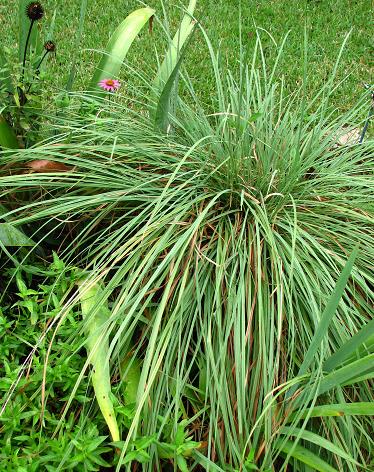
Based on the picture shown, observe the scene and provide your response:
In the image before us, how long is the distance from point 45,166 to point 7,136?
0.57 feet

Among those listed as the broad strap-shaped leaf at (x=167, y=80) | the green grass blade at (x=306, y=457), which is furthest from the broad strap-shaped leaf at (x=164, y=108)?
the green grass blade at (x=306, y=457)

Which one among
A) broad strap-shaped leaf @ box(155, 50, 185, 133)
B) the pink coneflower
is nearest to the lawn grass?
the pink coneflower

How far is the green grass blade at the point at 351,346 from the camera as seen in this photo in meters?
1.16

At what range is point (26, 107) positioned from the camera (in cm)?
184

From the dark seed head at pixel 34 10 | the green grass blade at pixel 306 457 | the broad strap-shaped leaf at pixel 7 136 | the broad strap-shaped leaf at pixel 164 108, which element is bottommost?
the green grass blade at pixel 306 457

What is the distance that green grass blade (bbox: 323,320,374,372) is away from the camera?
1158 mm

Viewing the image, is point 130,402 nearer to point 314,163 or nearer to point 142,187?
point 142,187

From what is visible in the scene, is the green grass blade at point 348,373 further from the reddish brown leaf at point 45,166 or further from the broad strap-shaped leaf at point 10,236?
the reddish brown leaf at point 45,166

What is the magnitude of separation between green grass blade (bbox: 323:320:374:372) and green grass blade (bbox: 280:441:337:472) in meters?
0.19

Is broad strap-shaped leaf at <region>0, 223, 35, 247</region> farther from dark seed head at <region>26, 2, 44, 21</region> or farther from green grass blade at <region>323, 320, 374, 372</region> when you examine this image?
green grass blade at <region>323, 320, 374, 372</region>

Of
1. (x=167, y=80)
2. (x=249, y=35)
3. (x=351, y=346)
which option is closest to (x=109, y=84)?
(x=167, y=80)

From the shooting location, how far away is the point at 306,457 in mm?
1319

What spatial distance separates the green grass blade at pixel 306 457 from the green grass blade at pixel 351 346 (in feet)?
0.61

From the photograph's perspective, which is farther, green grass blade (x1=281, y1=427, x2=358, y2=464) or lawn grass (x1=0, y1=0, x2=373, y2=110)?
lawn grass (x1=0, y1=0, x2=373, y2=110)
